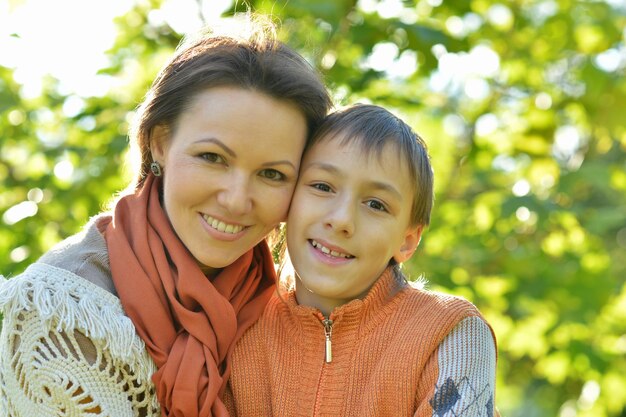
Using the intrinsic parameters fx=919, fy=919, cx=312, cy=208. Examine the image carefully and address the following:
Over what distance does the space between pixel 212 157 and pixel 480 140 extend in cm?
258

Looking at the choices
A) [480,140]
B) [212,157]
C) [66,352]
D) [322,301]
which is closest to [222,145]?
[212,157]

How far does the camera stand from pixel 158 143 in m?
2.45

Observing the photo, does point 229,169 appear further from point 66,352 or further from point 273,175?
point 66,352

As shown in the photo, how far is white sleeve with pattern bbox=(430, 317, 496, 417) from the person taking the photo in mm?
2117

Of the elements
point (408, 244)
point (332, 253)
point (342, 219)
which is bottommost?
point (408, 244)

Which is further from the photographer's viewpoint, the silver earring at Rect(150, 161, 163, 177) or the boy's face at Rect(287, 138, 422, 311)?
the silver earring at Rect(150, 161, 163, 177)

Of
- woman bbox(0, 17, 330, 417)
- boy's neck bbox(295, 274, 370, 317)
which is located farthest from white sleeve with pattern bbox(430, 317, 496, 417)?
woman bbox(0, 17, 330, 417)

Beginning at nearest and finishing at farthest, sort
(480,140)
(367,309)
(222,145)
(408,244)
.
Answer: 1. (222,145)
2. (367,309)
3. (408,244)
4. (480,140)

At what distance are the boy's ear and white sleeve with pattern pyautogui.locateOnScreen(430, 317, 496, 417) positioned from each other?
307 mm

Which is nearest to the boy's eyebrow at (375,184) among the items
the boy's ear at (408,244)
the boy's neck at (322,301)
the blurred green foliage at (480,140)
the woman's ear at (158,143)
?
the boy's ear at (408,244)

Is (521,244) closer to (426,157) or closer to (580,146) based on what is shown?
(580,146)

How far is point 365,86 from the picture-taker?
148 inches

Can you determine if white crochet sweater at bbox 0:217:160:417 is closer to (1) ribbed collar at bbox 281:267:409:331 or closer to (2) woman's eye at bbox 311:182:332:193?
(1) ribbed collar at bbox 281:267:409:331

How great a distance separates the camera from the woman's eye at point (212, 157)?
2.29m
